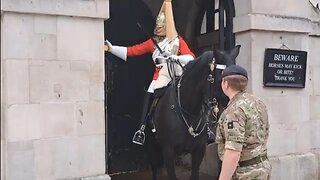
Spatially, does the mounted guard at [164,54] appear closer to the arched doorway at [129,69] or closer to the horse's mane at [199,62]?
the horse's mane at [199,62]

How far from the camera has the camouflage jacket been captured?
346 cm

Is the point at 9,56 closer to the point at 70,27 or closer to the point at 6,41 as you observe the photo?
the point at 6,41

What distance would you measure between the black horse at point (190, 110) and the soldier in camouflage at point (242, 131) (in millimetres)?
2084

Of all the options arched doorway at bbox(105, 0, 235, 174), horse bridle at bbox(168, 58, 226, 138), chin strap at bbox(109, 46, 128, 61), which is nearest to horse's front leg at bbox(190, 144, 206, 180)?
horse bridle at bbox(168, 58, 226, 138)

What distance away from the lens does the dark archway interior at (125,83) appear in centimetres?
846

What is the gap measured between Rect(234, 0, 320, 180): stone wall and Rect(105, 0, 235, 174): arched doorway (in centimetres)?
127

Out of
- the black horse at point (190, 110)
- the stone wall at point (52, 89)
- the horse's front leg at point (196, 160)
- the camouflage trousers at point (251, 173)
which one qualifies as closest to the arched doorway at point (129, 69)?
the black horse at point (190, 110)

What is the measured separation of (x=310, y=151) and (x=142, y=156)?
2.95 metres

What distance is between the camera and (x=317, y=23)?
7715 mm

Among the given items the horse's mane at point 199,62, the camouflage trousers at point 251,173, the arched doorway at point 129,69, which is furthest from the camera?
the arched doorway at point 129,69

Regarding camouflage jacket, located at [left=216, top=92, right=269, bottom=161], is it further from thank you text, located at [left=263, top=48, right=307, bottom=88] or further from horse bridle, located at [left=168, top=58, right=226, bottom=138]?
thank you text, located at [left=263, top=48, right=307, bottom=88]

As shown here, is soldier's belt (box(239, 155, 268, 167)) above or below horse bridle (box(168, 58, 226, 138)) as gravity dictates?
below

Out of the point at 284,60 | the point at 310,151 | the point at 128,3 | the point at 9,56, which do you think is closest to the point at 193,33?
the point at 128,3

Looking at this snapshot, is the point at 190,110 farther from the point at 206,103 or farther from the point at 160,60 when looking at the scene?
the point at 160,60
